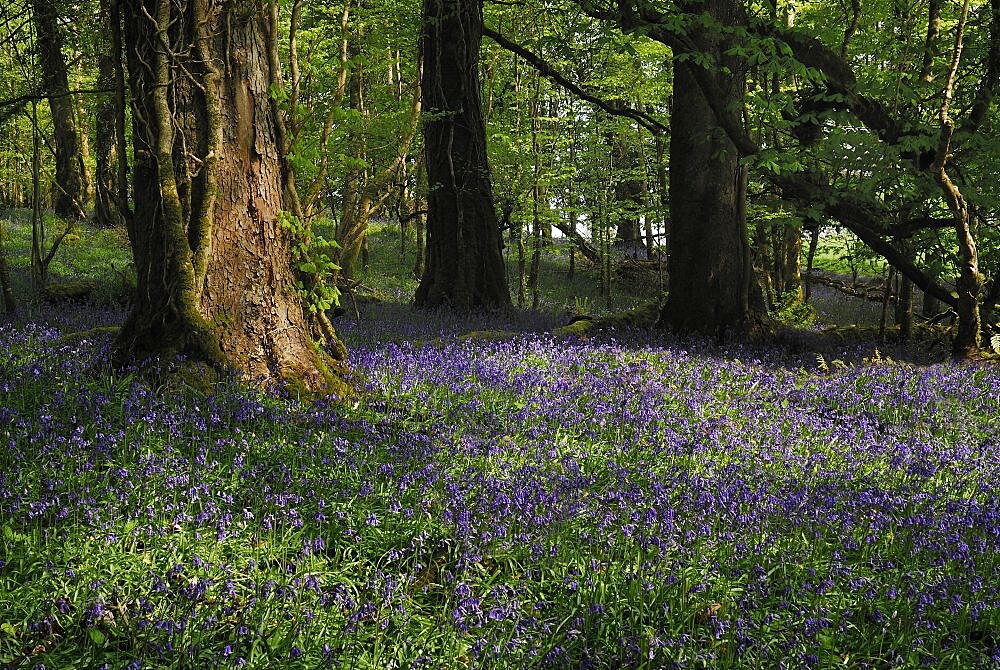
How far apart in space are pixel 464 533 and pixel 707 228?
6.55 meters

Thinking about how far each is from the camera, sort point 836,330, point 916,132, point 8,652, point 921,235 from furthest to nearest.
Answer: point 836,330
point 921,235
point 916,132
point 8,652

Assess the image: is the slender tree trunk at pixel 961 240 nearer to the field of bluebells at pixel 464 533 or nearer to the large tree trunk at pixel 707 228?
the large tree trunk at pixel 707 228

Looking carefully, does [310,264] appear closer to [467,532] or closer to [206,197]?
[206,197]

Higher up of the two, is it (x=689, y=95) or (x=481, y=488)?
(x=689, y=95)

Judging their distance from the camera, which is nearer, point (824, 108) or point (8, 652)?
point (8, 652)

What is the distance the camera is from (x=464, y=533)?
3281 mm

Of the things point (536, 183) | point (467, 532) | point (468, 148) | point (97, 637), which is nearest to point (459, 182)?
point (468, 148)

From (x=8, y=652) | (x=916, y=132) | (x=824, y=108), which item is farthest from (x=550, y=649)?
(x=824, y=108)

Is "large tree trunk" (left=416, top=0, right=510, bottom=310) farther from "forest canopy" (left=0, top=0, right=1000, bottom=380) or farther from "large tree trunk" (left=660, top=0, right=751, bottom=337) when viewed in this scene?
"large tree trunk" (left=660, top=0, right=751, bottom=337)

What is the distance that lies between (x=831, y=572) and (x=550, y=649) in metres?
1.44

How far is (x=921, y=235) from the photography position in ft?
32.1

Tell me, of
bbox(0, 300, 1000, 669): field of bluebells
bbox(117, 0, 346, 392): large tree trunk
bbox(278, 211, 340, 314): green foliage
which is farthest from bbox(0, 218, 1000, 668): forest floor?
bbox(278, 211, 340, 314): green foliage

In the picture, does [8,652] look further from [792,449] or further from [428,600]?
[792,449]

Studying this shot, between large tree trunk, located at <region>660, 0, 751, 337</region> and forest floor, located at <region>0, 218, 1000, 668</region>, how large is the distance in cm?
349
